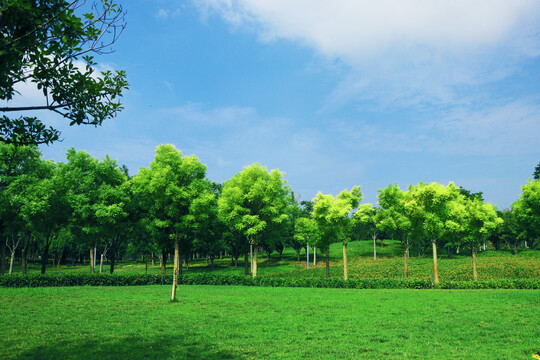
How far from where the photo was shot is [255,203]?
→ 141ft

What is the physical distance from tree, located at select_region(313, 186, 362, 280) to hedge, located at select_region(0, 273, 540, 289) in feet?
14.1

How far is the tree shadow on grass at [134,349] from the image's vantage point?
999 cm

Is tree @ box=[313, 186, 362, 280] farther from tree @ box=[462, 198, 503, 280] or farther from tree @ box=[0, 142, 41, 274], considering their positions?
tree @ box=[0, 142, 41, 274]

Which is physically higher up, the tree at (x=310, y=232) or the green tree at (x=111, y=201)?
the green tree at (x=111, y=201)

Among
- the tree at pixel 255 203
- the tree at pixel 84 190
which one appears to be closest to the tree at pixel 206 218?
the tree at pixel 255 203

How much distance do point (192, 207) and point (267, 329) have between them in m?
27.8

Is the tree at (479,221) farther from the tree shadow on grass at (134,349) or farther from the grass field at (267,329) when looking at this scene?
the tree shadow on grass at (134,349)

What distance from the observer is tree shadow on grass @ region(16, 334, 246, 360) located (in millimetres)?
9992

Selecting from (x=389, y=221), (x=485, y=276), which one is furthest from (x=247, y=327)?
(x=485, y=276)

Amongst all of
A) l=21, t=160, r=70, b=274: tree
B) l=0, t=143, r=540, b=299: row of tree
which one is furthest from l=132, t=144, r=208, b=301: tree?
l=21, t=160, r=70, b=274: tree

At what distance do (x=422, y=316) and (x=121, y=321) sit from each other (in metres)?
13.6

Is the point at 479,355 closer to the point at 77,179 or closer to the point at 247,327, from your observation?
the point at 247,327

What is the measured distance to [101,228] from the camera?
3944cm

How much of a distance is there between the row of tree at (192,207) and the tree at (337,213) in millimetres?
105
